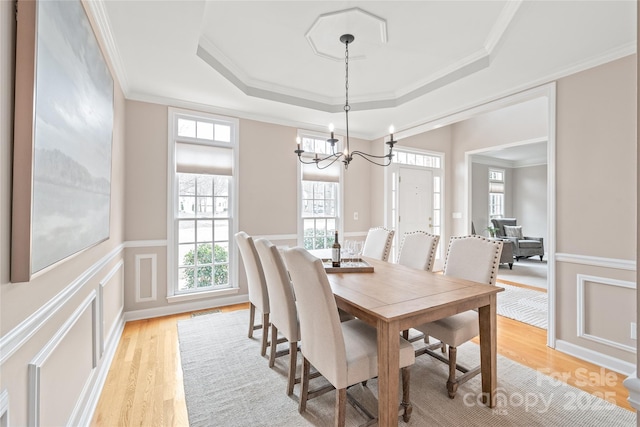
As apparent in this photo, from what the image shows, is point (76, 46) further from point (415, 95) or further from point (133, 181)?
point (415, 95)

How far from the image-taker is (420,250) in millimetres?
2773

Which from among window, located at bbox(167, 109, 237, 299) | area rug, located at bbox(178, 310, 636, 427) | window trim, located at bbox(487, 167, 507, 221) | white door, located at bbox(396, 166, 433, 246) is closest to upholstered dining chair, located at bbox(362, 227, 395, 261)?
area rug, located at bbox(178, 310, 636, 427)

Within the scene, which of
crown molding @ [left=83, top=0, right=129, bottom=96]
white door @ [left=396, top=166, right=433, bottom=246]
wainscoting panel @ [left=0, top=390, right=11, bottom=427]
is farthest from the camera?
white door @ [left=396, top=166, right=433, bottom=246]

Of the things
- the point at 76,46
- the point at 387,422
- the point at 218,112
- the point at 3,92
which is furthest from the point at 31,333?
the point at 218,112

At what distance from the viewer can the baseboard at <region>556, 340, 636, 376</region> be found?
7.43 feet

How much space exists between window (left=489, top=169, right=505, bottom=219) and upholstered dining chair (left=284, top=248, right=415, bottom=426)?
8125mm

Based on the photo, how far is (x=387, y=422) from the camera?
1439mm

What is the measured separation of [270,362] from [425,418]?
1159 millimetres

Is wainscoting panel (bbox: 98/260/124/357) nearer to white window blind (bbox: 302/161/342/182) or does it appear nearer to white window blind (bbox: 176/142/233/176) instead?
white window blind (bbox: 176/142/233/176)

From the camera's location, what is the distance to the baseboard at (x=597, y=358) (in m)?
2.26

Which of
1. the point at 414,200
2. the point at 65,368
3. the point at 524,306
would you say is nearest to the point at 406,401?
the point at 65,368

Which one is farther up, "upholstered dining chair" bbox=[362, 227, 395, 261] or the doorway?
the doorway

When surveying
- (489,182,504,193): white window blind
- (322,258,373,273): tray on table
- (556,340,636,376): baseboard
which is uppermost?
(489,182,504,193): white window blind

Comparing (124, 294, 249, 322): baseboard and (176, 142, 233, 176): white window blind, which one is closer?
(124, 294, 249, 322): baseboard
